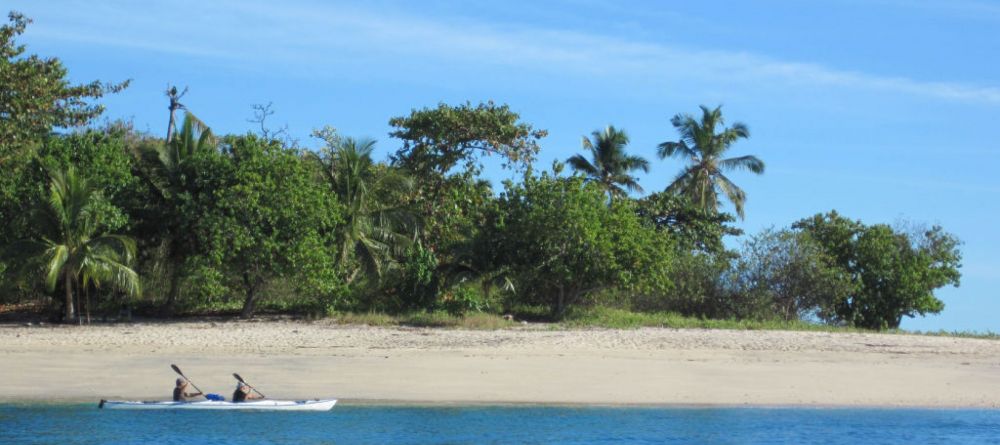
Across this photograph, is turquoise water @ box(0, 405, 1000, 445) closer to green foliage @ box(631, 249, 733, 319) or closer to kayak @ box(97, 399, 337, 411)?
kayak @ box(97, 399, 337, 411)

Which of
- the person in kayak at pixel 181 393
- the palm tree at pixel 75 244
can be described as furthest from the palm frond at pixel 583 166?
the person in kayak at pixel 181 393

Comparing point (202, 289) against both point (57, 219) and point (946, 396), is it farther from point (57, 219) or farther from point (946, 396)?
point (946, 396)

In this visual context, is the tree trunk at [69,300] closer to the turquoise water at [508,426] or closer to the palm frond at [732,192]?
the turquoise water at [508,426]

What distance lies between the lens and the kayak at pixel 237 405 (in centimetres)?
1736

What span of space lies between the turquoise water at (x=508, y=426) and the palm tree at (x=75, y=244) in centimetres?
736

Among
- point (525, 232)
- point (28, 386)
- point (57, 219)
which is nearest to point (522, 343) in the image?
point (525, 232)

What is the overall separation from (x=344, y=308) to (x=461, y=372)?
8.49m

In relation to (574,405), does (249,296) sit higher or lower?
higher

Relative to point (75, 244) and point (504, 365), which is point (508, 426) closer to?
point (504, 365)

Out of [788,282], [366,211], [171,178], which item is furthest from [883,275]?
[171,178]

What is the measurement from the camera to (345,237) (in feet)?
93.8

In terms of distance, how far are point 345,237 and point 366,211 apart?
50.8 inches

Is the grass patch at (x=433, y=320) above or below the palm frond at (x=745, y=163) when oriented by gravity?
below

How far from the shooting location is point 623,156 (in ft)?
138
